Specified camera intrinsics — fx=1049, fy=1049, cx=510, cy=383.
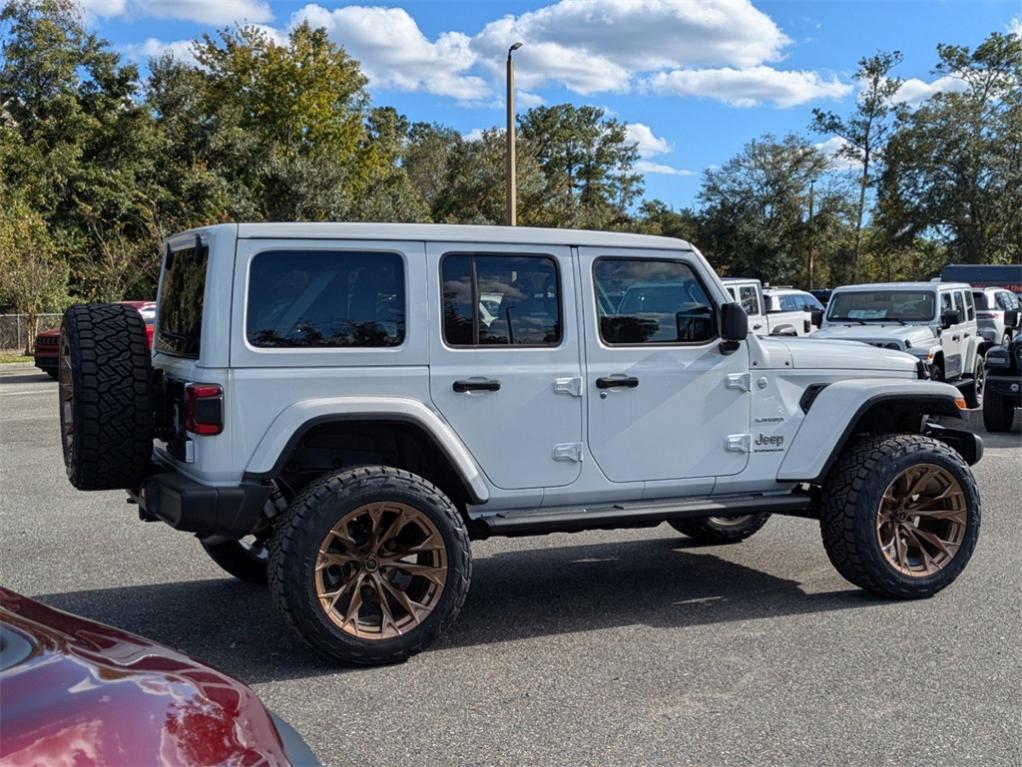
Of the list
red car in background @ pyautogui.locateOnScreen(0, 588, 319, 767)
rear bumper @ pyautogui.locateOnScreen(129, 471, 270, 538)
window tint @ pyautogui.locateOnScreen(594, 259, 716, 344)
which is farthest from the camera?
window tint @ pyautogui.locateOnScreen(594, 259, 716, 344)

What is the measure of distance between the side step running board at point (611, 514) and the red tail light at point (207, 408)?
4.39ft

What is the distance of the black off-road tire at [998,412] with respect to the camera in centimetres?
1289

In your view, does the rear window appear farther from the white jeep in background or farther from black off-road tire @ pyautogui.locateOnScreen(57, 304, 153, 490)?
A: the white jeep in background

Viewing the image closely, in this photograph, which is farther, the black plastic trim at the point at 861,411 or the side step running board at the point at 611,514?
the black plastic trim at the point at 861,411

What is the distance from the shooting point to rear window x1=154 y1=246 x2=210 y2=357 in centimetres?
491

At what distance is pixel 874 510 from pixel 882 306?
1026cm

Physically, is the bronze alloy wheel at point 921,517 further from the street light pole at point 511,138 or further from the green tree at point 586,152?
the green tree at point 586,152

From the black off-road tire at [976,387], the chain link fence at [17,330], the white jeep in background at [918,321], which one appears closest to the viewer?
the white jeep in background at [918,321]

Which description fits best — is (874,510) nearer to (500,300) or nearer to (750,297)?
(500,300)

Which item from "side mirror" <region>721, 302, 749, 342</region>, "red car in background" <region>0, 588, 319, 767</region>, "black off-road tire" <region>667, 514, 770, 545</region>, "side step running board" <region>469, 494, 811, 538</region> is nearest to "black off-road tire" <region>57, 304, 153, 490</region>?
"side step running board" <region>469, 494, 811, 538</region>

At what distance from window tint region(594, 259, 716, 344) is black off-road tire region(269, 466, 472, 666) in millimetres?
1313

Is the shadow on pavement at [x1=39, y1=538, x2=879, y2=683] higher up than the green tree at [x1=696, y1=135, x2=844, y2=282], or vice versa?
the green tree at [x1=696, y1=135, x2=844, y2=282]

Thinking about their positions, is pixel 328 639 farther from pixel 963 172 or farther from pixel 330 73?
pixel 963 172

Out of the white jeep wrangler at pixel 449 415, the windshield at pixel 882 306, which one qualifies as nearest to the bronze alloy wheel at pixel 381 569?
the white jeep wrangler at pixel 449 415
